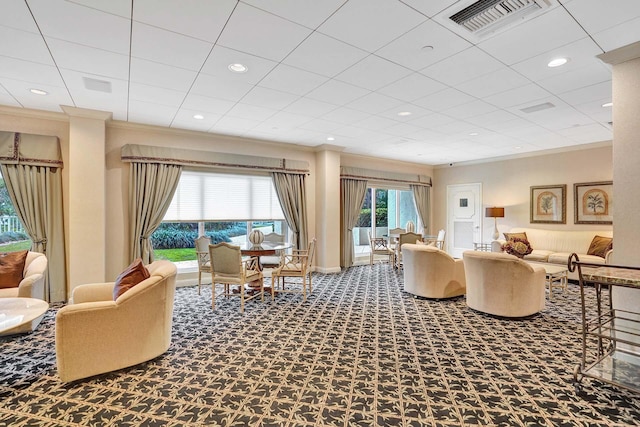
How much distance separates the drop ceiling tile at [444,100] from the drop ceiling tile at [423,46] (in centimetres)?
88

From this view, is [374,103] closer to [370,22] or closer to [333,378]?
[370,22]

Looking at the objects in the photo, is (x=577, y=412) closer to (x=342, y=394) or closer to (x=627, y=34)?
(x=342, y=394)

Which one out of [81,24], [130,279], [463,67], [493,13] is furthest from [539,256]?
[81,24]

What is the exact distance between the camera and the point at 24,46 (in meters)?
2.76

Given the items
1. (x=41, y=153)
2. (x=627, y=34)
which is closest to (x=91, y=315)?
(x=41, y=153)

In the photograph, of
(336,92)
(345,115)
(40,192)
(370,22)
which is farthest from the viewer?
(345,115)

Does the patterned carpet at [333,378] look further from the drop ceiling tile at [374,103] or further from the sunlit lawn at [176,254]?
the drop ceiling tile at [374,103]

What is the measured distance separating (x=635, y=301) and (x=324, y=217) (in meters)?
5.03

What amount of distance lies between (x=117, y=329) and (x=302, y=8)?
9.60 ft

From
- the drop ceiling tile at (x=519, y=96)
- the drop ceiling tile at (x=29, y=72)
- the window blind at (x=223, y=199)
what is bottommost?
the window blind at (x=223, y=199)

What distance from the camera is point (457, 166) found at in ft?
29.7

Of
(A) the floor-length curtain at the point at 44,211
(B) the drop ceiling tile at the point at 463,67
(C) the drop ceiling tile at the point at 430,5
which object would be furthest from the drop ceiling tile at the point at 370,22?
(A) the floor-length curtain at the point at 44,211

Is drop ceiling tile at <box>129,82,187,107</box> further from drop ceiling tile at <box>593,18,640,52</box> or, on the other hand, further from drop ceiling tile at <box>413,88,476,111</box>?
drop ceiling tile at <box>593,18,640,52</box>

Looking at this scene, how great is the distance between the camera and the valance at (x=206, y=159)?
201 inches
